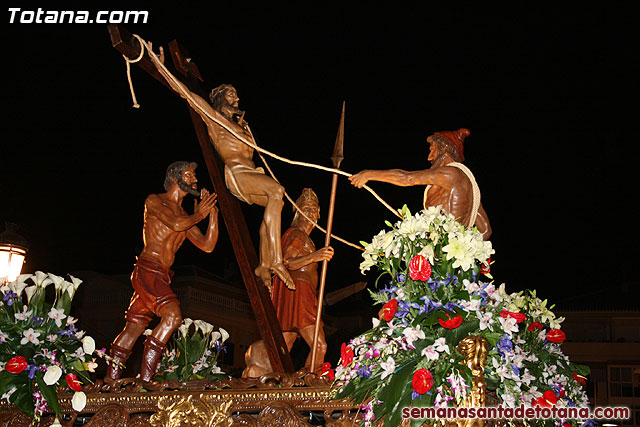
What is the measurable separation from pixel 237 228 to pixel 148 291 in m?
1.03

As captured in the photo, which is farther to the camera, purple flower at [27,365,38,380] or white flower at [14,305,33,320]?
white flower at [14,305,33,320]

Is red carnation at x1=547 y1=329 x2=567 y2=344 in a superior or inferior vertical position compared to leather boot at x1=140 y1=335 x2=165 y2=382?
superior

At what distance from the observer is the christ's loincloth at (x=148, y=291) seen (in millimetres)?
6613

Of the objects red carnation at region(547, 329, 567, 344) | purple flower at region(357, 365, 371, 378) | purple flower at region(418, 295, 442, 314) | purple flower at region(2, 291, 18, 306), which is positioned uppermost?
red carnation at region(547, 329, 567, 344)

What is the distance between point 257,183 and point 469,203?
6.26ft

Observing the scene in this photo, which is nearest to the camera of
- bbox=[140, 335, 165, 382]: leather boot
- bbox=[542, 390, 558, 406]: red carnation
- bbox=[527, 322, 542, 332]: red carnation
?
bbox=[542, 390, 558, 406]: red carnation

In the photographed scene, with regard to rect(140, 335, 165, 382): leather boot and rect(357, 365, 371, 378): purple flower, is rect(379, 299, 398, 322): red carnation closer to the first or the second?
rect(357, 365, 371, 378): purple flower

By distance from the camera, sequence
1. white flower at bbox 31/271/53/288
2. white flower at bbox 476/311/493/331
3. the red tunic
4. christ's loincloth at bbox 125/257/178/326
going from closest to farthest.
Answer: white flower at bbox 476/311/493/331
white flower at bbox 31/271/53/288
christ's loincloth at bbox 125/257/178/326
the red tunic

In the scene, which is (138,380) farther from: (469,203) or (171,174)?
(469,203)

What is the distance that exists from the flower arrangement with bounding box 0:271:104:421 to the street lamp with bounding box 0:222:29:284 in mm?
1643

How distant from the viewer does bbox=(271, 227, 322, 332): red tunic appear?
7113 millimetres

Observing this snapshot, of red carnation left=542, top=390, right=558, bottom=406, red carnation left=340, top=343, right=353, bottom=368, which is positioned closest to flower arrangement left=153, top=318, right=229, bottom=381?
red carnation left=340, top=343, right=353, bottom=368

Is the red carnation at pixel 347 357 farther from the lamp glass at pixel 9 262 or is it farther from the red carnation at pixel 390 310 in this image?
the lamp glass at pixel 9 262

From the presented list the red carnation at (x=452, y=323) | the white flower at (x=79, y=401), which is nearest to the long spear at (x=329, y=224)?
the white flower at (x=79, y=401)
